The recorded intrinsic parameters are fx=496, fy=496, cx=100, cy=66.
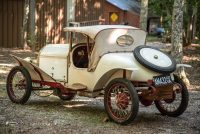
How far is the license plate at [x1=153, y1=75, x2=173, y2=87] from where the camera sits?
859 cm

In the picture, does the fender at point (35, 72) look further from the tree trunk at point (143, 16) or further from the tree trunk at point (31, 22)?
the tree trunk at point (31, 22)

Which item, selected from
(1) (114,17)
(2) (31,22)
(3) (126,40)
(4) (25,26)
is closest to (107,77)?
(3) (126,40)

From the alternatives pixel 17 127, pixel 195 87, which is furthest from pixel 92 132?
pixel 195 87

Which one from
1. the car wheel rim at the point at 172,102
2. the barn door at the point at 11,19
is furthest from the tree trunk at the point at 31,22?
the car wheel rim at the point at 172,102

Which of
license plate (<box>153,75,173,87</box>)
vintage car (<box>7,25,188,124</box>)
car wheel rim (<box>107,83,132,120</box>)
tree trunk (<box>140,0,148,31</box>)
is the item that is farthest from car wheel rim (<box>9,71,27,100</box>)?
tree trunk (<box>140,0,148,31</box>)

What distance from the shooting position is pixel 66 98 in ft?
37.0

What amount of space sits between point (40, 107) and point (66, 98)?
3.63ft

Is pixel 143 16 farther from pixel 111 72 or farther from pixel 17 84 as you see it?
pixel 111 72

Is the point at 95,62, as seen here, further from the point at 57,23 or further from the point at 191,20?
the point at 191,20

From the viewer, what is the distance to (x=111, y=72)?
909cm

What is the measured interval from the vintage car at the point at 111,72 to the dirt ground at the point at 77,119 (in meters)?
0.25

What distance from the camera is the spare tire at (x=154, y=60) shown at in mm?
8531

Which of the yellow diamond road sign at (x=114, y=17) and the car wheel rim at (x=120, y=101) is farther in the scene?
the yellow diamond road sign at (x=114, y=17)

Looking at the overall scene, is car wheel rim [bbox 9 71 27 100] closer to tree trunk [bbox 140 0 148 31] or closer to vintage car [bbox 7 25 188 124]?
vintage car [bbox 7 25 188 124]
